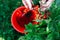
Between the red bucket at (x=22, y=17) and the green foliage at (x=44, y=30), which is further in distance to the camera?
the red bucket at (x=22, y=17)

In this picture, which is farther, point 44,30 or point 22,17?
point 22,17

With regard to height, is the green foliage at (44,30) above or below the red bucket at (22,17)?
below

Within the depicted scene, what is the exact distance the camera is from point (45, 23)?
7.30 feet

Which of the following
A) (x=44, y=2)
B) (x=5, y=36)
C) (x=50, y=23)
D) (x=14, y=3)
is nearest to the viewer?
(x=50, y=23)

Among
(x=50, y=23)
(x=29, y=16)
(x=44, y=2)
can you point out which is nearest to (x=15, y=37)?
(x=29, y=16)

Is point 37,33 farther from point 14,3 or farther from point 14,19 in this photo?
point 14,3

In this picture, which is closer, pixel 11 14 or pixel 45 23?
pixel 45 23

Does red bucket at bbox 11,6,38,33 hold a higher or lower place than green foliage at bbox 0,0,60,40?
higher

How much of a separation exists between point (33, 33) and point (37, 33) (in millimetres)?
44

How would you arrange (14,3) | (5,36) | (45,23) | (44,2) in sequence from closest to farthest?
(45,23) < (44,2) < (5,36) < (14,3)

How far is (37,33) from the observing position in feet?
6.98

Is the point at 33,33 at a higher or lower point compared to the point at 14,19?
lower

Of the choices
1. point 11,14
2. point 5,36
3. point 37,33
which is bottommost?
point 37,33

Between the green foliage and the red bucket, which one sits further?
the red bucket
